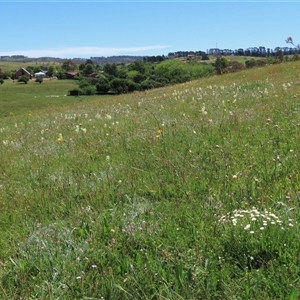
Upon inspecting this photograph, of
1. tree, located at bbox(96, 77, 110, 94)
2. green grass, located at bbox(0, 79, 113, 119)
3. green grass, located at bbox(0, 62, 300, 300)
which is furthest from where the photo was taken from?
tree, located at bbox(96, 77, 110, 94)

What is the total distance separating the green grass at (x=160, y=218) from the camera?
2.54 meters

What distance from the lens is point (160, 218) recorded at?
3.39m

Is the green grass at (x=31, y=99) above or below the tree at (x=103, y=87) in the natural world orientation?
below

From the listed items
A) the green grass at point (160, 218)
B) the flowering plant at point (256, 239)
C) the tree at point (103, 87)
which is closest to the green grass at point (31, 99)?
the tree at point (103, 87)

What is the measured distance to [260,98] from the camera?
908cm

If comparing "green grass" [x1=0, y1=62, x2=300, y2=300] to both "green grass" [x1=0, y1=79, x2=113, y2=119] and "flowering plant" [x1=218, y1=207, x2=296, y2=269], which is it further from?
"green grass" [x1=0, y1=79, x2=113, y2=119]

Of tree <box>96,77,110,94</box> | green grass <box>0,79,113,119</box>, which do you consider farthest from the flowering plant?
tree <box>96,77,110,94</box>

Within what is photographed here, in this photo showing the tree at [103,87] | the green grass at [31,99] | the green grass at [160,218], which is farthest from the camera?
the tree at [103,87]

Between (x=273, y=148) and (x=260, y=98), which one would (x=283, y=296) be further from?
(x=260, y=98)

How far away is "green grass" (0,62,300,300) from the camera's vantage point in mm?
2537

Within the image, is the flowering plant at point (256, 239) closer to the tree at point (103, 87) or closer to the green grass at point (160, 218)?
the green grass at point (160, 218)

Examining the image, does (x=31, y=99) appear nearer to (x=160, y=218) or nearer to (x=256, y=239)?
(x=160, y=218)

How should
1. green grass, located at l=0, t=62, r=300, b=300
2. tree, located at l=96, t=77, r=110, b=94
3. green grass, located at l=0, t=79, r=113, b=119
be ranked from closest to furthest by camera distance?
green grass, located at l=0, t=62, r=300, b=300
green grass, located at l=0, t=79, r=113, b=119
tree, located at l=96, t=77, r=110, b=94

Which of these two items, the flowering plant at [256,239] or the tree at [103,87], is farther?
the tree at [103,87]
